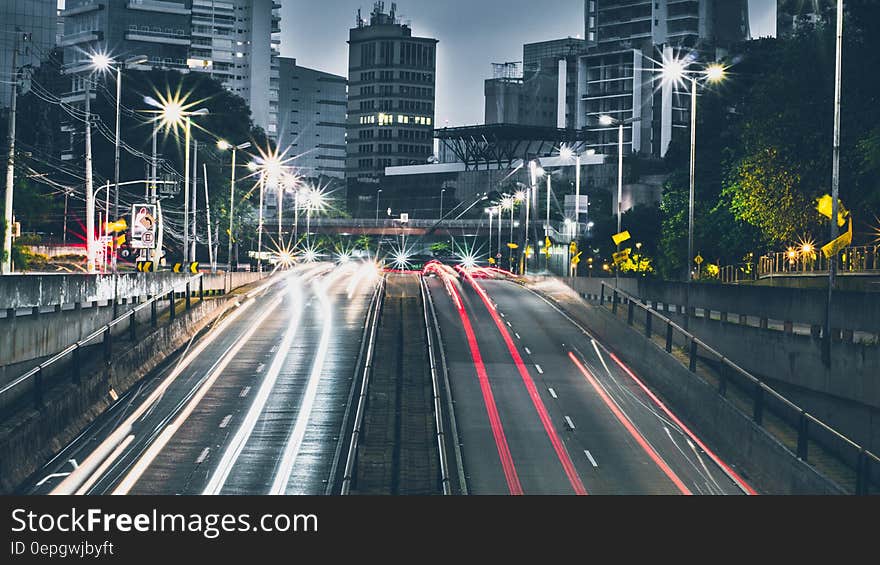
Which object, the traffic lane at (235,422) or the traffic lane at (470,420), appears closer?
the traffic lane at (235,422)

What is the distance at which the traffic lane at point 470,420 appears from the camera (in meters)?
30.6

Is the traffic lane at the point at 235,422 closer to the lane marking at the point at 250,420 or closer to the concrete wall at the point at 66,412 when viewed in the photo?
the lane marking at the point at 250,420

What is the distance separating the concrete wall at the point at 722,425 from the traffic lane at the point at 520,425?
469 cm

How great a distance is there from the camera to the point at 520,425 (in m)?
37.0

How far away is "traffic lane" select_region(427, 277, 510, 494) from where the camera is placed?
30578 millimetres

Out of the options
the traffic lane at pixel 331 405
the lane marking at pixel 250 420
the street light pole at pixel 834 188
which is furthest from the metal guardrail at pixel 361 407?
the street light pole at pixel 834 188

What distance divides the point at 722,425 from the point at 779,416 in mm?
1574

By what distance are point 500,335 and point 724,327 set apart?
1369 cm

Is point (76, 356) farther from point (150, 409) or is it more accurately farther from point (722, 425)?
point (722, 425)

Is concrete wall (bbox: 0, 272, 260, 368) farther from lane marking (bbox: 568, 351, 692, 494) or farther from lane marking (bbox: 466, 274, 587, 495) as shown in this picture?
lane marking (bbox: 568, 351, 692, 494)

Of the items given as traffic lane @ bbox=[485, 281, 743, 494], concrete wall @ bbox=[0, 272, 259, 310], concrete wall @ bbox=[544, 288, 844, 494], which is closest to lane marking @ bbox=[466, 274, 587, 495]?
traffic lane @ bbox=[485, 281, 743, 494]

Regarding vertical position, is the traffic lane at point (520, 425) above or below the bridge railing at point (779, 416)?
below

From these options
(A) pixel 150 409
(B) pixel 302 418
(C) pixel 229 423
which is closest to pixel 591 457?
(B) pixel 302 418

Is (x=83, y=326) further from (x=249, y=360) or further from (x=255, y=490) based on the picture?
(x=255, y=490)
